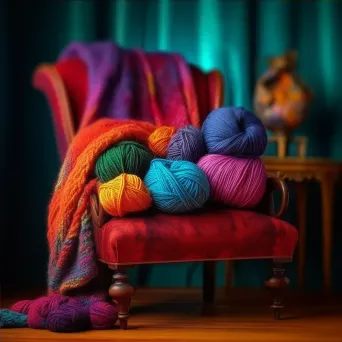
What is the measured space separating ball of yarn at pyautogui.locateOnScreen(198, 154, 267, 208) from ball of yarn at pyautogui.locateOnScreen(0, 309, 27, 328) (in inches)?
27.0

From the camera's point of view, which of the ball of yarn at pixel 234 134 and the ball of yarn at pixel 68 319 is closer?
the ball of yarn at pixel 68 319

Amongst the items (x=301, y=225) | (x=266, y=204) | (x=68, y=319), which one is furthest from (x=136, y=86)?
(x=68, y=319)

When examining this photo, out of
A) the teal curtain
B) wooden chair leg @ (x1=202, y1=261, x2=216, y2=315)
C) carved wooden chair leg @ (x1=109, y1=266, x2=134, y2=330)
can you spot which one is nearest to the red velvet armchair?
carved wooden chair leg @ (x1=109, y1=266, x2=134, y2=330)

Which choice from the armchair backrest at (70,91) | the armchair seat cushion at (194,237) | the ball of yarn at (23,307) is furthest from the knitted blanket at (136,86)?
the ball of yarn at (23,307)

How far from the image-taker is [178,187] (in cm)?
198

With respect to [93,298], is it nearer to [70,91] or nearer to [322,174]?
[70,91]

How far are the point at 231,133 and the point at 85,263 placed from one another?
601mm

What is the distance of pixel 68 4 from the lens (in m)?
3.08

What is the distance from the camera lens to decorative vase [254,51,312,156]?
286 centimetres

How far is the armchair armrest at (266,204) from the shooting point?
79.7 inches

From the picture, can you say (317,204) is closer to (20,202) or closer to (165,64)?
(165,64)

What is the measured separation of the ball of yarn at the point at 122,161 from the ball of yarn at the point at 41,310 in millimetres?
386

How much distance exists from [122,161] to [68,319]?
1.59ft

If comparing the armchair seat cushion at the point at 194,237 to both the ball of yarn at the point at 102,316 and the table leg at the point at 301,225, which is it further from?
the table leg at the point at 301,225
